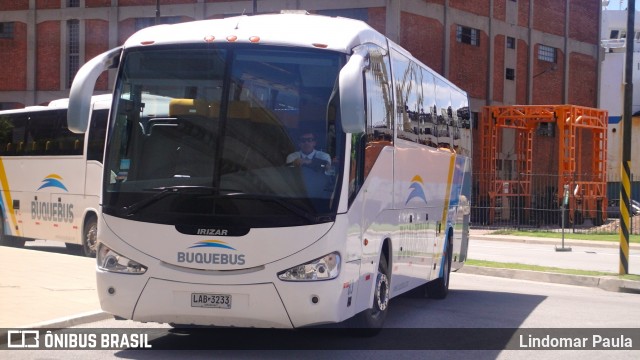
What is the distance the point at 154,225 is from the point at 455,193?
27.5 feet

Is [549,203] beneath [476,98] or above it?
beneath

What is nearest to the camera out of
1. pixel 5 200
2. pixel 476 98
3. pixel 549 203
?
pixel 5 200

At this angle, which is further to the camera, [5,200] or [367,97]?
[5,200]

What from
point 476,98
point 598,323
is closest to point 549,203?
point 476,98

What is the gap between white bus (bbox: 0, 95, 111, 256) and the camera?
2019cm

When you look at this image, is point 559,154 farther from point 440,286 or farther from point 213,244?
point 213,244

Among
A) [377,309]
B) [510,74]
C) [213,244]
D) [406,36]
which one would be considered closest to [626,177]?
[377,309]

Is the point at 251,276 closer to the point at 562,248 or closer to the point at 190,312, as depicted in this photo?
the point at 190,312

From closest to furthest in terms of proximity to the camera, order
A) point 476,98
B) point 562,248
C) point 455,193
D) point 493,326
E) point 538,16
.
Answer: point 493,326 → point 455,193 → point 562,248 → point 476,98 → point 538,16

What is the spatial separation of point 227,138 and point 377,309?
9.72 feet

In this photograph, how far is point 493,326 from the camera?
12.0 metres

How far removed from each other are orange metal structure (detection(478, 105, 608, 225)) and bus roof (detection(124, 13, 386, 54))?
107 feet

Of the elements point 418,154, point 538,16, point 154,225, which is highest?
point 538,16

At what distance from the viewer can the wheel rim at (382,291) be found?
420 inches
